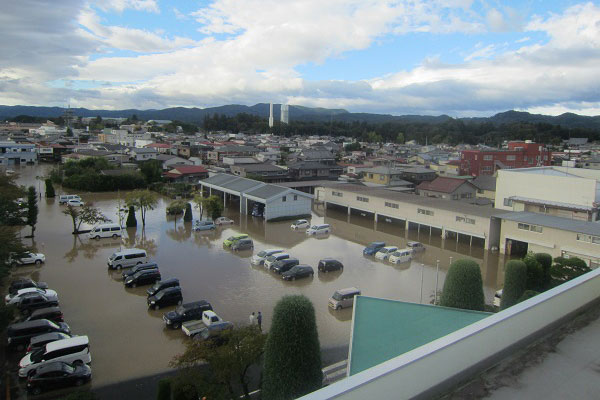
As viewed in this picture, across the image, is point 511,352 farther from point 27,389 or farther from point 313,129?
point 313,129

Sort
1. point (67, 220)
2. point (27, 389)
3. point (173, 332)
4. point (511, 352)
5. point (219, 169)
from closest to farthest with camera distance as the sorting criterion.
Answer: point (511, 352) → point (27, 389) → point (173, 332) → point (67, 220) → point (219, 169)

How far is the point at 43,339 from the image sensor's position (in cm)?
658

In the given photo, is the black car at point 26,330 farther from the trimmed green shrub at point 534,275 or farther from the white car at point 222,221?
the trimmed green shrub at point 534,275

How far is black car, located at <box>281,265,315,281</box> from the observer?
9.99 m

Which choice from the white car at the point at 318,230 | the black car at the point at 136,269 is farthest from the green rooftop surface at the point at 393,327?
the white car at the point at 318,230

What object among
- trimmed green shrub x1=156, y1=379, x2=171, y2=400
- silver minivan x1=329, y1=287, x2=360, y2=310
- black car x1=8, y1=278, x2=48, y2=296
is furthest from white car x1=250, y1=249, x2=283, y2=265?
trimmed green shrub x1=156, y1=379, x2=171, y2=400

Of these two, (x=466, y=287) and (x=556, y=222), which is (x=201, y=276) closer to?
(x=466, y=287)

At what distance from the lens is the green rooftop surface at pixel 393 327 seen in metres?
4.09

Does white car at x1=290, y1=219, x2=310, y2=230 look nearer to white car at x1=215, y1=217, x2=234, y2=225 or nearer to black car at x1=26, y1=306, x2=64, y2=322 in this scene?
white car at x1=215, y1=217, x2=234, y2=225

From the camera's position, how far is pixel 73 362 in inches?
240

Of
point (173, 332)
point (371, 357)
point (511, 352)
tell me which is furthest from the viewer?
point (173, 332)

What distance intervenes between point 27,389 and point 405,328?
16.2 ft

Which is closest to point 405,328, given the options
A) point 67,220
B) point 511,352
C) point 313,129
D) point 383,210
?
point 511,352

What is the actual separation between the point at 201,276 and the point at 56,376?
14.8 ft
